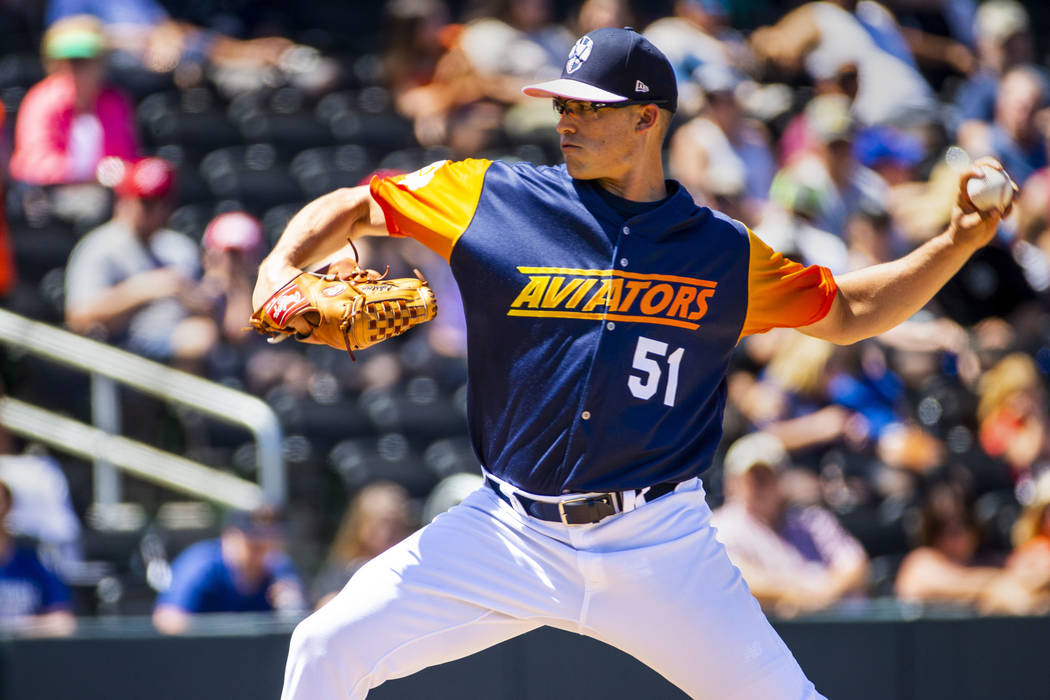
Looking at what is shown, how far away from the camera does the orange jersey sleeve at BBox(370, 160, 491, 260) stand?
134 inches

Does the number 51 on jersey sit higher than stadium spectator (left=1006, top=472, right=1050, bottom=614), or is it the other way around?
the number 51 on jersey

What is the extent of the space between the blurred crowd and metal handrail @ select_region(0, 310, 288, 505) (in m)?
0.20

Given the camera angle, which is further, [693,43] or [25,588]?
[693,43]

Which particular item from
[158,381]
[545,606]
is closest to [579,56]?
[545,606]

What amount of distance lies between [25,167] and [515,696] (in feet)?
14.6

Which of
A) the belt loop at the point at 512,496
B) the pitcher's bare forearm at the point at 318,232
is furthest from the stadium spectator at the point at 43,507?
the belt loop at the point at 512,496

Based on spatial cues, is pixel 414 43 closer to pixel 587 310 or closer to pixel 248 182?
pixel 248 182

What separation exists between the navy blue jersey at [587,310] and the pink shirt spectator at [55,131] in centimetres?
481

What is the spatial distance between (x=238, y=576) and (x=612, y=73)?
3231mm

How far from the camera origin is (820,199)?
325 inches

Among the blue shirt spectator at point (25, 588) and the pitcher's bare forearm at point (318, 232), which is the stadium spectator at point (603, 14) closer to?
the blue shirt spectator at point (25, 588)

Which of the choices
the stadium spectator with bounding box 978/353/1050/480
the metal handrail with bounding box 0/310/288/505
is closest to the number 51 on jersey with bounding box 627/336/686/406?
the metal handrail with bounding box 0/310/288/505

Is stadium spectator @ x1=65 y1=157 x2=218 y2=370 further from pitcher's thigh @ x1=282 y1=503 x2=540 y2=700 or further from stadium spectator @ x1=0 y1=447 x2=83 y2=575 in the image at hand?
pitcher's thigh @ x1=282 y1=503 x2=540 y2=700

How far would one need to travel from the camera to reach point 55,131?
7.70 meters
